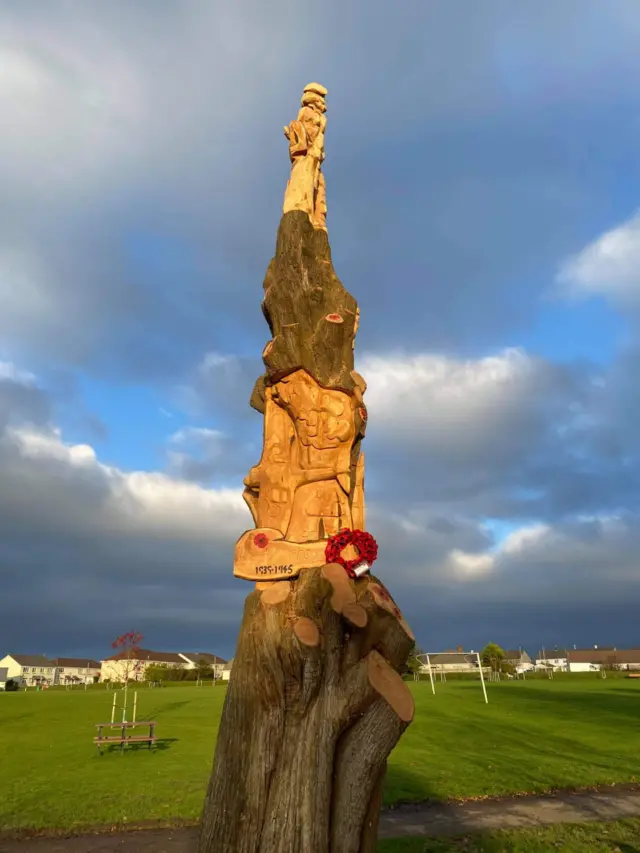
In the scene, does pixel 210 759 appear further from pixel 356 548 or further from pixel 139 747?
pixel 356 548

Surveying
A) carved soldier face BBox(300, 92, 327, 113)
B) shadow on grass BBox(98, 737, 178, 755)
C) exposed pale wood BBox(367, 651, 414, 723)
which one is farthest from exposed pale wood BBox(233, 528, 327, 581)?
shadow on grass BBox(98, 737, 178, 755)

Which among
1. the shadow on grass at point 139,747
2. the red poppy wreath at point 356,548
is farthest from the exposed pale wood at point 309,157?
the shadow on grass at point 139,747

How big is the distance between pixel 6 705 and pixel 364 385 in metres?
33.4

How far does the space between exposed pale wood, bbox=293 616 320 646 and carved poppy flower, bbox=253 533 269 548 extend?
1381 mm

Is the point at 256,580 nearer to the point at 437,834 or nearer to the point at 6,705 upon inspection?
the point at 437,834

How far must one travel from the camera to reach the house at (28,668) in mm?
117644

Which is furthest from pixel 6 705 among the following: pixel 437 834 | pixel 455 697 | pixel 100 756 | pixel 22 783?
pixel 437 834

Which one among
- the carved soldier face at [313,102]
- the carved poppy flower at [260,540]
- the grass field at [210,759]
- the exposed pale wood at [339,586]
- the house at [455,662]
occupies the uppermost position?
the carved soldier face at [313,102]

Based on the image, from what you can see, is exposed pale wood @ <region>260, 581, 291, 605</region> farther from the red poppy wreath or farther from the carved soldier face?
the carved soldier face

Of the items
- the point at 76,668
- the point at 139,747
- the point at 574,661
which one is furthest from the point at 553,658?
the point at 139,747

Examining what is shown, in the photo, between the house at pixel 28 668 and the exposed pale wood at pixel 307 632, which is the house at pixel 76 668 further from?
the exposed pale wood at pixel 307 632

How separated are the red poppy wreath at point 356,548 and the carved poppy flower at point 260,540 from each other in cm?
80

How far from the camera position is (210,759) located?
1808 centimetres

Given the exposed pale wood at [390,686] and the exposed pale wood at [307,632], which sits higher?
the exposed pale wood at [307,632]
